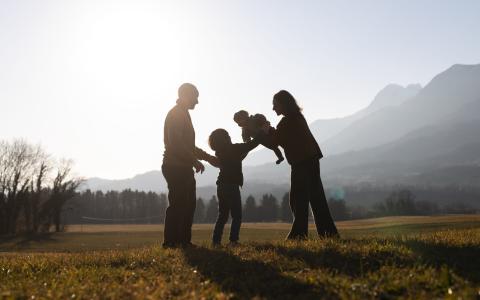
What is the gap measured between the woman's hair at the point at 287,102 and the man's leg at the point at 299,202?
1.26 m

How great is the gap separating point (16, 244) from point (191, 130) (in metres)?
69.9

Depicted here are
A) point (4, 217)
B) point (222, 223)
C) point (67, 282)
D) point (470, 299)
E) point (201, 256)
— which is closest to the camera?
point (470, 299)

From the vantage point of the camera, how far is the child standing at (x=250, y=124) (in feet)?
34.1

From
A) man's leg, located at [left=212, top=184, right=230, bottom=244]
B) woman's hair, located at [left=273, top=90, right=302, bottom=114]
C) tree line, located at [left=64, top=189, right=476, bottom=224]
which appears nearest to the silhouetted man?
man's leg, located at [left=212, top=184, right=230, bottom=244]

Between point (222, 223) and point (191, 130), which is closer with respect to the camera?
point (191, 130)

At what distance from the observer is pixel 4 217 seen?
8181 centimetres

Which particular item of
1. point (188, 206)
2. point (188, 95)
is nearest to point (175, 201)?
point (188, 206)

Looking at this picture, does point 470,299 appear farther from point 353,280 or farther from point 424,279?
point 353,280

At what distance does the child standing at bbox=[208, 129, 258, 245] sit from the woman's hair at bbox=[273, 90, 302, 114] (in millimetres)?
1168

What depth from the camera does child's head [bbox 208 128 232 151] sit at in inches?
417

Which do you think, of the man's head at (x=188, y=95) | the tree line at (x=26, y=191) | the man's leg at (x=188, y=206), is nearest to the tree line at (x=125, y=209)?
the tree line at (x=26, y=191)

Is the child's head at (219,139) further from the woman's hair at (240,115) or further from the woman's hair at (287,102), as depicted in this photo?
the woman's hair at (287,102)

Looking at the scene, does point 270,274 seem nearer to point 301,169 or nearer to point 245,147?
point 301,169

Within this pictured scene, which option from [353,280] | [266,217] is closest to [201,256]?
[353,280]
